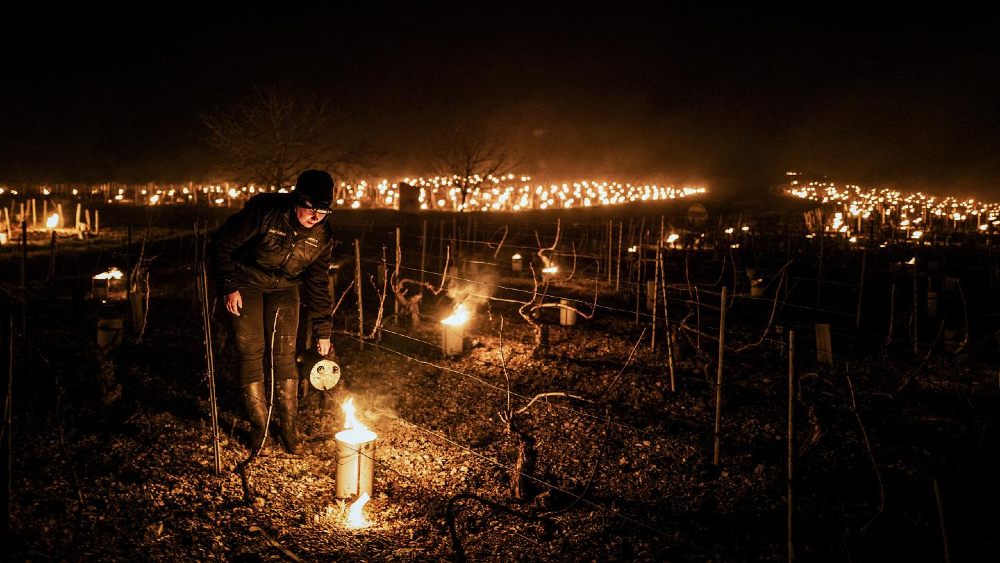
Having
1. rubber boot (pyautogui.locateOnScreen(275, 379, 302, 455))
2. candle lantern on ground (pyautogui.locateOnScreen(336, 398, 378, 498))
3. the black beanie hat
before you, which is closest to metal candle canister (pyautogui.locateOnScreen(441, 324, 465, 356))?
rubber boot (pyautogui.locateOnScreen(275, 379, 302, 455))

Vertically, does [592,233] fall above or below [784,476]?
above

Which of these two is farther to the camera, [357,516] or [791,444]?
[357,516]

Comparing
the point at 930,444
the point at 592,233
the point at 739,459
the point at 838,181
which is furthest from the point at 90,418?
the point at 838,181

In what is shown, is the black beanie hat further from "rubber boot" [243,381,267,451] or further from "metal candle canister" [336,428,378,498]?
"metal candle canister" [336,428,378,498]

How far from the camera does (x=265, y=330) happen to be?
13.5 ft

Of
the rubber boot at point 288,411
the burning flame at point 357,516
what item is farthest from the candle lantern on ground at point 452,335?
the burning flame at point 357,516

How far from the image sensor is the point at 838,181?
173ft

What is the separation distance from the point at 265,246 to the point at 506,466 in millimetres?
2338

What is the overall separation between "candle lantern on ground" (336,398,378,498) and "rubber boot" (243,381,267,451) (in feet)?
2.31

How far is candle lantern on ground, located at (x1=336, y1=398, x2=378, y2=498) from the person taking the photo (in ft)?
12.2

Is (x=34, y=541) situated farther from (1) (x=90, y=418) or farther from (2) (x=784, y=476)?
(2) (x=784, y=476)

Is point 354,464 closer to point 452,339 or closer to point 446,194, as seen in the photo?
point 452,339

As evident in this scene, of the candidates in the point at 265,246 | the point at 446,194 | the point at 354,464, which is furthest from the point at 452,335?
the point at 446,194

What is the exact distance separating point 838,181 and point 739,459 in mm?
57447
